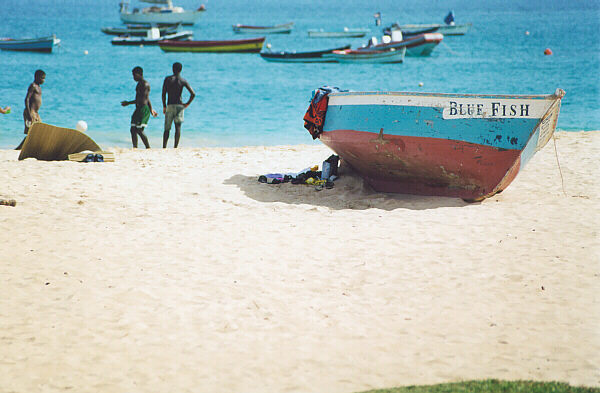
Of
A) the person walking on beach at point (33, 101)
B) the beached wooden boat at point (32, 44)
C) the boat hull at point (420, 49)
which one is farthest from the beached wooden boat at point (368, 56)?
the person walking on beach at point (33, 101)

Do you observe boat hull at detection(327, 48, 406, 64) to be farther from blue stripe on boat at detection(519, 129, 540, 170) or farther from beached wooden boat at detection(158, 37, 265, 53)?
blue stripe on boat at detection(519, 129, 540, 170)

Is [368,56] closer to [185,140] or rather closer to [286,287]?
[185,140]

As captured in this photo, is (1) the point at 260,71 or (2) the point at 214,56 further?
(2) the point at 214,56

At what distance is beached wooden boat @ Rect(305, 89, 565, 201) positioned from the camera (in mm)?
7777

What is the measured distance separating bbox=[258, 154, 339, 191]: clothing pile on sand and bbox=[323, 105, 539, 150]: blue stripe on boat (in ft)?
3.81

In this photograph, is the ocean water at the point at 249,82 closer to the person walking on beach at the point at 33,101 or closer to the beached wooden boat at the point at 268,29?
the person walking on beach at the point at 33,101

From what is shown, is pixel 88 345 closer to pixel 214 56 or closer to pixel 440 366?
pixel 440 366

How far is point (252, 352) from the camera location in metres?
4.46

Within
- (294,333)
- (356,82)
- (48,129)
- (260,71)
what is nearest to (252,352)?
(294,333)

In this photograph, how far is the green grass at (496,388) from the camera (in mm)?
3713

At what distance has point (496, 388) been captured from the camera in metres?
3.76

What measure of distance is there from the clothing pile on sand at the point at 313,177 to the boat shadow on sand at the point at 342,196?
100 millimetres

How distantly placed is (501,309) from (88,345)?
10.8 feet

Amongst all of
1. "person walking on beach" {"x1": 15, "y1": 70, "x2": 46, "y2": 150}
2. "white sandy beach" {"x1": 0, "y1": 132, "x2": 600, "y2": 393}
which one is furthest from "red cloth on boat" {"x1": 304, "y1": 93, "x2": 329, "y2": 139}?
"person walking on beach" {"x1": 15, "y1": 70, "x2": 46, "y2": 150}
